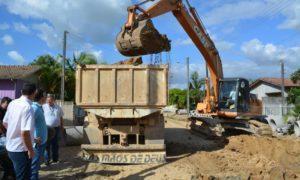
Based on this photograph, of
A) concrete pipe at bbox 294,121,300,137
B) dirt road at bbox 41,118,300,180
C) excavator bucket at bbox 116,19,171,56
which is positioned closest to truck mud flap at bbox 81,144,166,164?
dirt road at bbox 41,118,300,180

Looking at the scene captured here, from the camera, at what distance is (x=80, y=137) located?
1388 centimetres

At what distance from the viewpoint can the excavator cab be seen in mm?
16812

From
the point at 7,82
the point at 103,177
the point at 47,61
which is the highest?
the point at 47,61

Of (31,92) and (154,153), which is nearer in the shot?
(31,92)

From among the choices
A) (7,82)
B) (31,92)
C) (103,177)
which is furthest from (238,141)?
(7,82)

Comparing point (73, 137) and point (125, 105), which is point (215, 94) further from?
point (125, 105)

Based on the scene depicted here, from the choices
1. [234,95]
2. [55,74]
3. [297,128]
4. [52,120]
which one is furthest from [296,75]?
[52,120]

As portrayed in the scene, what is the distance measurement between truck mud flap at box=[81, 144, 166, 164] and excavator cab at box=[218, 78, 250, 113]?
6.85 metres

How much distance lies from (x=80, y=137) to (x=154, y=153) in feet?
13.2

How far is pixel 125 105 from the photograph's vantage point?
10.6 meters

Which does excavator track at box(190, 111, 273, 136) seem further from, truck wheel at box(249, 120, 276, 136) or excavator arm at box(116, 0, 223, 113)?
excavator arm at box(116, 0, 223, 113)

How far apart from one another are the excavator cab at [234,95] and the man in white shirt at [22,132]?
11.8 metres

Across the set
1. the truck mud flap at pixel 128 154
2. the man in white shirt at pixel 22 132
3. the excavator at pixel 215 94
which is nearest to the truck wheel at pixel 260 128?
the excavator at pixel 215 94

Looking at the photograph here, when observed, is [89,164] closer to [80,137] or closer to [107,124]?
[107,124]
